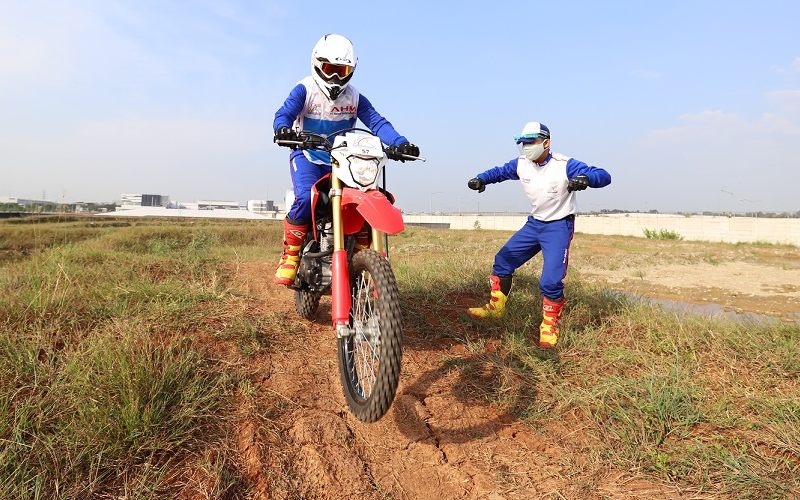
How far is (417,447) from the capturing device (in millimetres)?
2867

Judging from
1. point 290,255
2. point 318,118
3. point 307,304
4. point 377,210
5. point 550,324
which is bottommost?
point 550,324

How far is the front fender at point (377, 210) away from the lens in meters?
2.89

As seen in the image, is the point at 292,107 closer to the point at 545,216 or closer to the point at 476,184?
the point at 476,184

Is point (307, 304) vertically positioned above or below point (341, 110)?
below

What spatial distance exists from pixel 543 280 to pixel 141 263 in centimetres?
491

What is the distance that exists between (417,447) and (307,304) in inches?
76.3

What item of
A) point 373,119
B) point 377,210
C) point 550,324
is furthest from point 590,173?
point 377,210

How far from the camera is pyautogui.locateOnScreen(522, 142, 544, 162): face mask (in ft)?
15.5

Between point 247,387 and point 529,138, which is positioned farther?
point 529,138

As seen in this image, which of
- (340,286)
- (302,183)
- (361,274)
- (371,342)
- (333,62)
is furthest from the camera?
Answer: (302,183)

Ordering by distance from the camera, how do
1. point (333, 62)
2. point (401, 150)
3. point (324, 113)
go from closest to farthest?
point (401, 150) < point (333, 62) < point (324, 113)

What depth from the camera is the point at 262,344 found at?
144 inches

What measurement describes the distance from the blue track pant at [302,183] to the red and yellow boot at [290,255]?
100 millimetres

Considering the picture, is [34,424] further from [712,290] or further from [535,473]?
[712,290]
